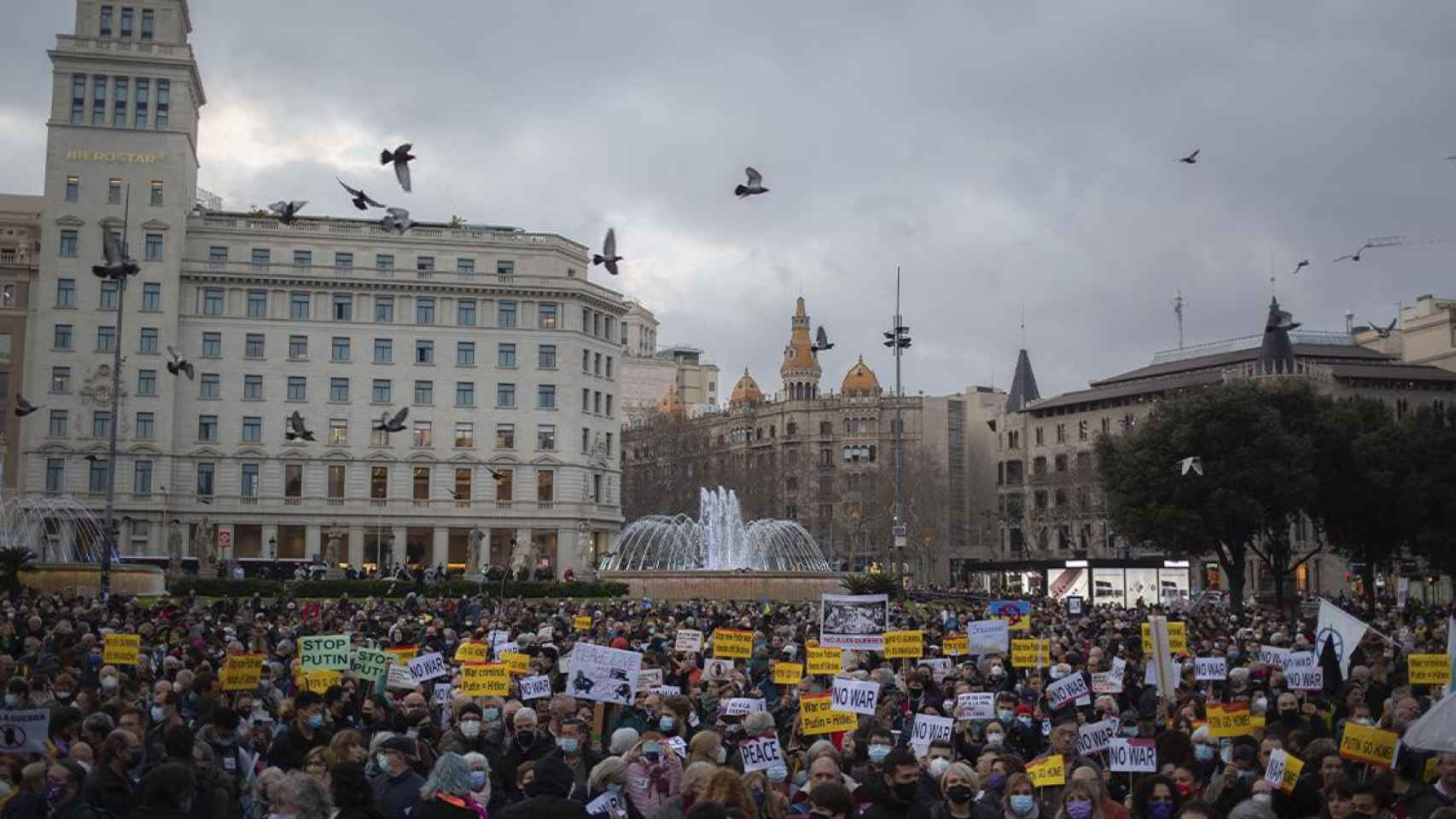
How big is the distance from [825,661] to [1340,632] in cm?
646

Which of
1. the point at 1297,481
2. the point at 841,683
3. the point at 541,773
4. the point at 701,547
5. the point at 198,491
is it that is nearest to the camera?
the point at 541,773

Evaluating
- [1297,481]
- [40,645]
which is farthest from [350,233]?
[40,645]

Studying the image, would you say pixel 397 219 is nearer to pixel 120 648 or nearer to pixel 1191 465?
pixel 120 648

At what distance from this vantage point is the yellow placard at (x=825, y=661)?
57.9 feet

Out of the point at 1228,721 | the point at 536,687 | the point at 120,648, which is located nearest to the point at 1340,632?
the point at 1228,721

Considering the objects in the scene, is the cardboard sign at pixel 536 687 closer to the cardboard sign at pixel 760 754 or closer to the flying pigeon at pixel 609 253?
the cardboard sign at pixel 760 754

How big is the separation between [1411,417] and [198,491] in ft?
196

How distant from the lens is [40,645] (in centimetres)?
1995

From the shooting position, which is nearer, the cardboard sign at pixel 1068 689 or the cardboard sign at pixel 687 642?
the cardboard sign at pixel 1068 689

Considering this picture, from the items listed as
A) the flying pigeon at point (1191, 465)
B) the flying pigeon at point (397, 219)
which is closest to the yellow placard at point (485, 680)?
the flying pigeon at point (397, 219)

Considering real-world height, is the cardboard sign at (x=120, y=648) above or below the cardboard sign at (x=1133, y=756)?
above

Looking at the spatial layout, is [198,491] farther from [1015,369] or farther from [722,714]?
[1015,369]

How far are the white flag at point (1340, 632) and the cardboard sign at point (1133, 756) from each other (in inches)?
262

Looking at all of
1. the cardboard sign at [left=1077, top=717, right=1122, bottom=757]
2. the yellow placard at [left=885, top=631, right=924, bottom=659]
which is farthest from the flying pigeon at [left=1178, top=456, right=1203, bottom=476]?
the cardboard sign at [left=1077, top=717, right=1122, bottom=757]
